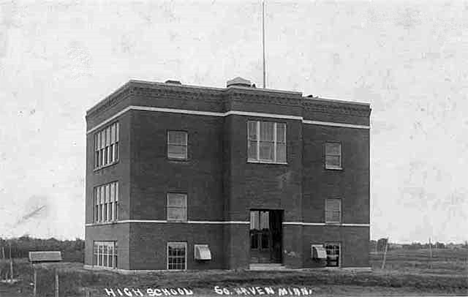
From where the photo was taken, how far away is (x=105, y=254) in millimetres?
42156

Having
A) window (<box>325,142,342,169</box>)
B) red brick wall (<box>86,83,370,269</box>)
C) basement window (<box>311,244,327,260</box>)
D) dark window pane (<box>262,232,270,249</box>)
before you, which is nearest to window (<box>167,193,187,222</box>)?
red brick wall (<box>86,83,370,269</box>)

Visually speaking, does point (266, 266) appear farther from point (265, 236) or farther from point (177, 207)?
point (177, 207)

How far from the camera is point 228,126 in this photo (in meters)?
39.3

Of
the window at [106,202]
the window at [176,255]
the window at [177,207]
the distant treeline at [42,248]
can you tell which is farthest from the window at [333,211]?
the distant treeline at [42,248]

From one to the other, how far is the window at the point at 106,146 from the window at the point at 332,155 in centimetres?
1175

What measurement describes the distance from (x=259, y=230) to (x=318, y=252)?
138 inches

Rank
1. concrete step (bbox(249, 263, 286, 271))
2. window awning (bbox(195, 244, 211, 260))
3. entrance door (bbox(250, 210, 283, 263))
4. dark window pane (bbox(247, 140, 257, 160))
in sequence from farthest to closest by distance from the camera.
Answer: entrance door (bbox(250, 210, 283, 263)) < dark window pane (bbox(247, 140, 257, 160)) < concrete step (bbox(249, 263, 286, 271)) < window awning (bbox(195, 244, 211, 260))

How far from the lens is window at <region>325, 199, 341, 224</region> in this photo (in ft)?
140

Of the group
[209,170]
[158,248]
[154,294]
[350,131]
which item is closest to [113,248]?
[158,248]

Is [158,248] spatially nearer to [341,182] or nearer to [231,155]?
[231,155]

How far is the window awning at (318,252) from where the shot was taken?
4125 cm

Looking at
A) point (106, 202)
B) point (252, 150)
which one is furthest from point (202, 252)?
point (106, 202)

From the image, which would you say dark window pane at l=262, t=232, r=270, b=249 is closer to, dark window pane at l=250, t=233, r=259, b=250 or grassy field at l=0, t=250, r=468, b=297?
dark window pane at l=250, t=233, r=259, b=250

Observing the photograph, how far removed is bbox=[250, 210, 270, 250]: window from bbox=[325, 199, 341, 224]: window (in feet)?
12.8
